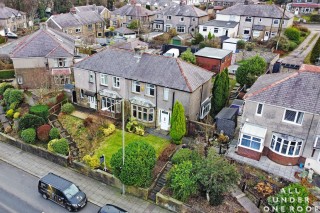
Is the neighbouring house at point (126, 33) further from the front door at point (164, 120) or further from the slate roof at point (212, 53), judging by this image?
the front door at point (164, 120)

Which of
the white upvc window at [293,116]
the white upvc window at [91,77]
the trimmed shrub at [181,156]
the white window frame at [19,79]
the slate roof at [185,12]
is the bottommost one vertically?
the trimmed shrub at [181,156]

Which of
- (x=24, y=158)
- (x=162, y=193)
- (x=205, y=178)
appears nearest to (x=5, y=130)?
(x=24, y=158)

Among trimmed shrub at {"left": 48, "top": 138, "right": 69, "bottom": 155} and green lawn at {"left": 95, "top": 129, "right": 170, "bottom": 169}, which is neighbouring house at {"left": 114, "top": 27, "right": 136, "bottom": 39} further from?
trimmed shrub at {"left": 48, "top": 138, "right": 69, "bottom": 155}

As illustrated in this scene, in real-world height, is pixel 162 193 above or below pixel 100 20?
below

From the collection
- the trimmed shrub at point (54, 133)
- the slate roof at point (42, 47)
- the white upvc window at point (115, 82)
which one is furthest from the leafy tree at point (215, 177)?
the slate roof at point (42, 47)

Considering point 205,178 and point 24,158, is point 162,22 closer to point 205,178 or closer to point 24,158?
point 24,158

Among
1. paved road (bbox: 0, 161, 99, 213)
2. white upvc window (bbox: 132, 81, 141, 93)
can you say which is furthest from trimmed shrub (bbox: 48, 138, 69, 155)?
white upvc window (bbox: 132, 81, 141, 93)
